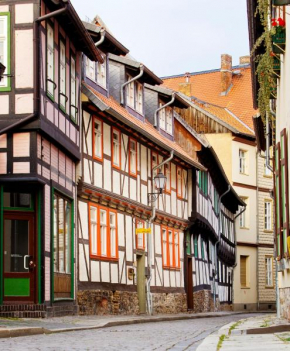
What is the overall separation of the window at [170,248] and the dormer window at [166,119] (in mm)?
4083

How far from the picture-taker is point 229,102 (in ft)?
213

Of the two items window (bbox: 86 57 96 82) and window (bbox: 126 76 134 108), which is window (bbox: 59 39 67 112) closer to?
window (bbox: 86 57 96 82)

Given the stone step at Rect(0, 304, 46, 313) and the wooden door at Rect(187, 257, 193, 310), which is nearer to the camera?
the stone step at Rect(0, 304, 46, 313)

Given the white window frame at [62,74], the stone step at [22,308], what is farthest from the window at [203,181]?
the stone step at [22,308]

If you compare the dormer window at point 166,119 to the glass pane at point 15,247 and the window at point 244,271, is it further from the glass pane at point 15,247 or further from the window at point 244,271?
the window at point 244,271

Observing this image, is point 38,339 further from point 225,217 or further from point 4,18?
point 225,217

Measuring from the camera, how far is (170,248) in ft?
120

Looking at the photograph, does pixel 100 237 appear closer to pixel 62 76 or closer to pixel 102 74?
pixel 102 74

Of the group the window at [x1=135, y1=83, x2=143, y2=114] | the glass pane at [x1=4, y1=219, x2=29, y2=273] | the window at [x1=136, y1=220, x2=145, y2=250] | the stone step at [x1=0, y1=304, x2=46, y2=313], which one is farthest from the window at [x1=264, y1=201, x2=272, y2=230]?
the stone step at [x1=0, y1=304, x2=46, y2=313]

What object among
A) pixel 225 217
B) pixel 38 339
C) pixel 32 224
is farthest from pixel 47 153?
pixel 225 217

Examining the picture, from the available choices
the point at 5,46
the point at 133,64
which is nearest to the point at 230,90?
the point at 133,64

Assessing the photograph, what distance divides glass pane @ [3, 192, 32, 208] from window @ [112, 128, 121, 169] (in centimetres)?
774

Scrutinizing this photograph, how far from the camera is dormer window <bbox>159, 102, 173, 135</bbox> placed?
123ft

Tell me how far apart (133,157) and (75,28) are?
8483 mm
